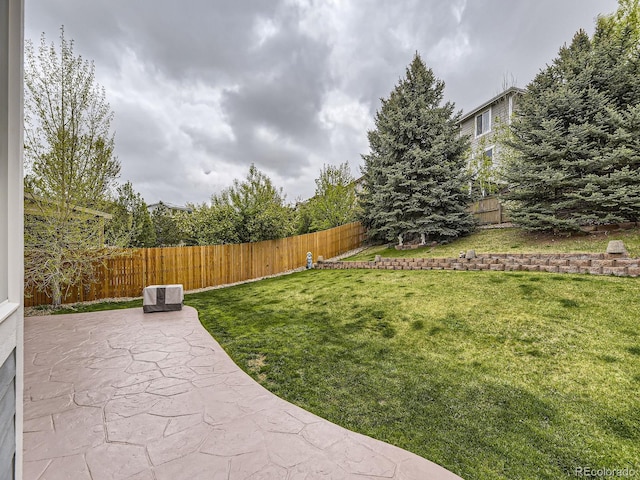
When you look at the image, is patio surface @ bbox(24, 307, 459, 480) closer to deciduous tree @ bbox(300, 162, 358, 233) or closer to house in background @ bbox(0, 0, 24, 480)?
house in background @ bbox(0, 0, 24, 480)

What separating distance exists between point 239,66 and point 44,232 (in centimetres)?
755

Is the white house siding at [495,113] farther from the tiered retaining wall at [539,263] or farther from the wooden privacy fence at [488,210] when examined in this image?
the tiered retaining wall at [539,263]

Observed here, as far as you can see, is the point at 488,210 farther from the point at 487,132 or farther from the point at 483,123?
the point at 483,123

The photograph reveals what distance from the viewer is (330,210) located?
704 inches

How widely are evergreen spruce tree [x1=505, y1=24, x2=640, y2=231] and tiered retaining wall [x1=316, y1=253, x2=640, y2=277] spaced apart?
2.52 m

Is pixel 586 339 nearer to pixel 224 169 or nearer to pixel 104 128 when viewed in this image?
pixel 104 128

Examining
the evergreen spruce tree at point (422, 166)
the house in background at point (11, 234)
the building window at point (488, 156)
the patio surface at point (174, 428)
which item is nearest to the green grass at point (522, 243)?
the evergreen spruce tree at point (422, 166)

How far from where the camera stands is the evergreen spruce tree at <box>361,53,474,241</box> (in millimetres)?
11562

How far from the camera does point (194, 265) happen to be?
10.1 metres

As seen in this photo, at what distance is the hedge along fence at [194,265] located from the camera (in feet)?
28.2

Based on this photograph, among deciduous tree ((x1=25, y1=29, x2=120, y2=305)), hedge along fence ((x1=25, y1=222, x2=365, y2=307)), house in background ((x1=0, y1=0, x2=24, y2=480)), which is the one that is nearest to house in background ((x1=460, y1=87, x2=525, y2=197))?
hedge along fence ((x1=25, y1=222, x2=365, y2=307))

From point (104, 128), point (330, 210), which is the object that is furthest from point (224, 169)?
point (104, 128)

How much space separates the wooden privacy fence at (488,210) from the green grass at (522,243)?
1.18 m

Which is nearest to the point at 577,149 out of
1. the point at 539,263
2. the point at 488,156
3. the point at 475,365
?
the point at 539,263
